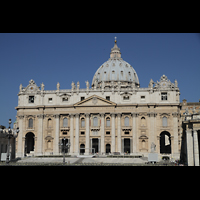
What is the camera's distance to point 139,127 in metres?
68.1

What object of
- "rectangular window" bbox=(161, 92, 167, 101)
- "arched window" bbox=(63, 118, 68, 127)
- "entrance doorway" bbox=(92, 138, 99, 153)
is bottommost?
"entrance doorway" bbox=(92, 138, 99, 153)

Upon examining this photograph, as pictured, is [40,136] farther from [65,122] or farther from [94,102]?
[94,102]

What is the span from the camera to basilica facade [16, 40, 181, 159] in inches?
2655

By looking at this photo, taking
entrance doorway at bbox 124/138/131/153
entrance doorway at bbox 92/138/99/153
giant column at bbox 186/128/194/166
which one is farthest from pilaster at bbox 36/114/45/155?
giant column at bbox 186/128/194/166

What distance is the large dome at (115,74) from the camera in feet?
318

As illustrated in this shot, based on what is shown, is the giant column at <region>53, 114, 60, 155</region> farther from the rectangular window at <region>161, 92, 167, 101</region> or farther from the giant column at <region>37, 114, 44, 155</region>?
the rectangular window at <region>161, 92, 167, 101</region>

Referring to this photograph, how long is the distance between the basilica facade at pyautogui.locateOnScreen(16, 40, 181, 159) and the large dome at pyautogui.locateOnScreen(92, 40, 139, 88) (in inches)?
1000

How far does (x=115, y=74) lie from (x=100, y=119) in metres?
31.8
